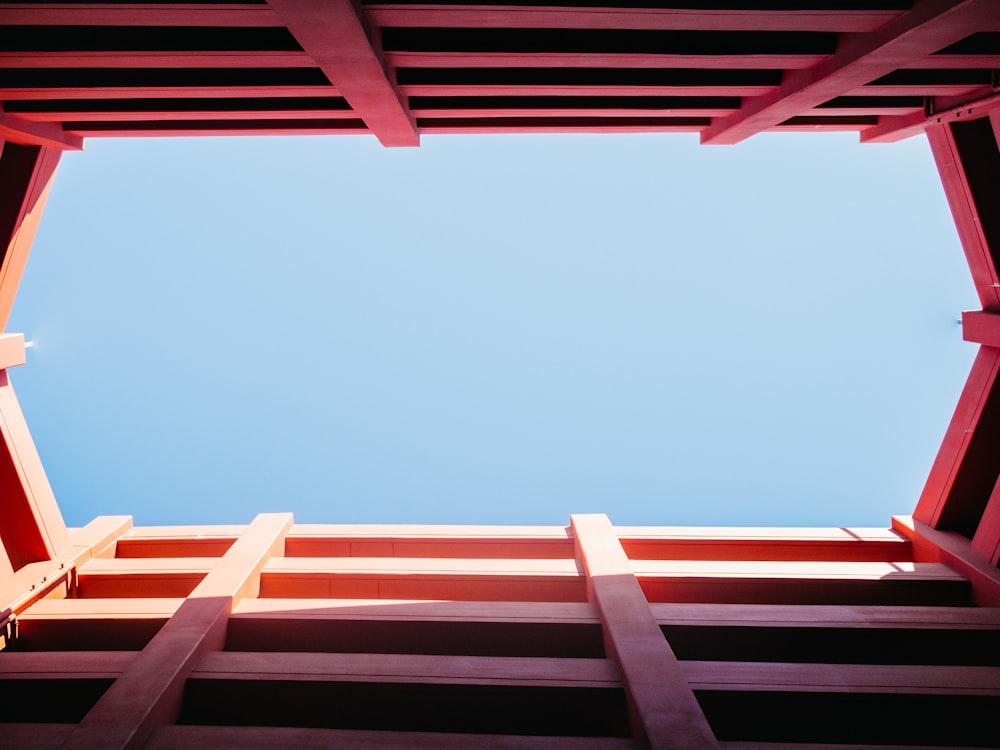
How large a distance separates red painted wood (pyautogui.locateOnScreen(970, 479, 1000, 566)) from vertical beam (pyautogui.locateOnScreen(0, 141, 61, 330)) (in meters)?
12.8

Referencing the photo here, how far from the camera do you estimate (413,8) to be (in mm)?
5090

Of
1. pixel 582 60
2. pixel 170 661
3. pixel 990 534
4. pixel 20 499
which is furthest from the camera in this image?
pixel 20 499

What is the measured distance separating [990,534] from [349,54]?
30.5 ft

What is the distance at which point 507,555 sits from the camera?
9.35 m

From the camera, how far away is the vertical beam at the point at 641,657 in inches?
193

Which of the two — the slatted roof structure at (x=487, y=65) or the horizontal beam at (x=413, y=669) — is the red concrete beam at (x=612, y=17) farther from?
the horizontal beam at (x=413, y=669)

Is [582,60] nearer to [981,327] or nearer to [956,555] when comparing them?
[981,327]

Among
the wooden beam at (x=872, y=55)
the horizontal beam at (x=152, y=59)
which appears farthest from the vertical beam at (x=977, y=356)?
the horizontal beam at (x=152, y=59)

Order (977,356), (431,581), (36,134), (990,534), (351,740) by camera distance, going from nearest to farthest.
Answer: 1. (351,740)
2. (36,134)
3. (990,534)
4. (431,581)
5. (977,356)

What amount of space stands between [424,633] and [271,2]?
6.04 m

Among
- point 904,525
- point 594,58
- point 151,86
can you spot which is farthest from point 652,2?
point 904,525

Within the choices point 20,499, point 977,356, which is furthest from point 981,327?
point 20,499

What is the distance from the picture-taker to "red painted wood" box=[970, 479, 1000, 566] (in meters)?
7.88

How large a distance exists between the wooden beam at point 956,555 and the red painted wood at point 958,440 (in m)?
0.23
